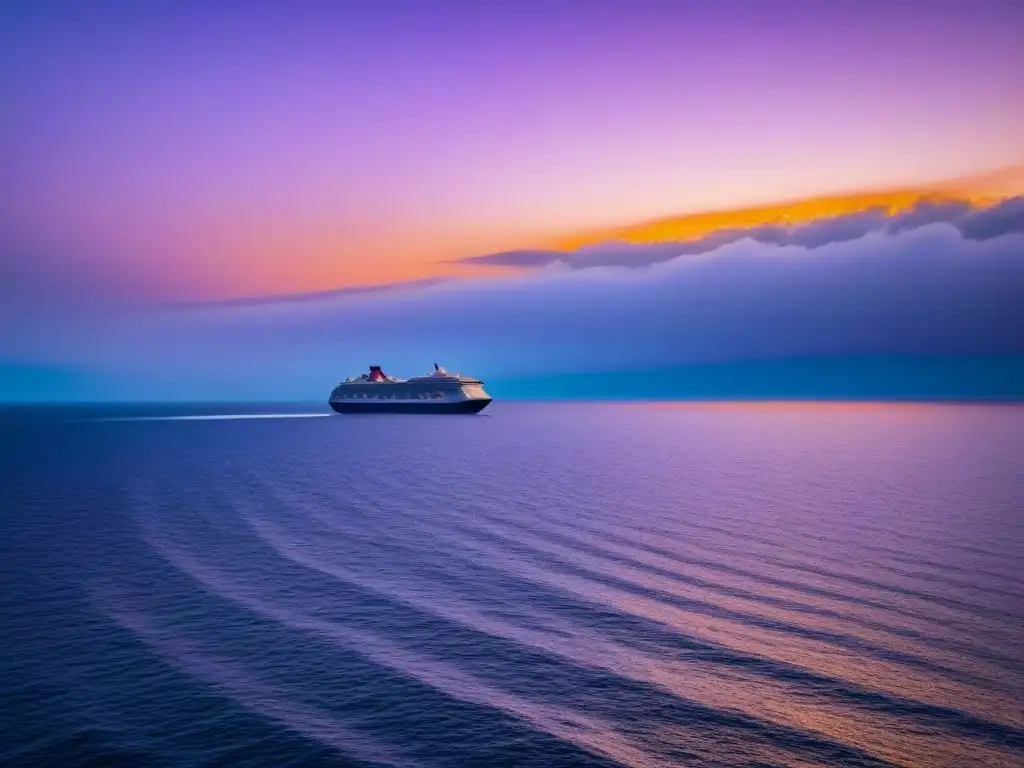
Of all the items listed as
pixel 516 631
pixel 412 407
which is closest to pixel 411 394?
pixel 412 407

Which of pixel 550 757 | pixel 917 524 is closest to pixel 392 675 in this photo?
pixel 550 757

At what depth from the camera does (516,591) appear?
22312 mm

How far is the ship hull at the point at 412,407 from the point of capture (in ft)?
592

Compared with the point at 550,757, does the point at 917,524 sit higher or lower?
lower

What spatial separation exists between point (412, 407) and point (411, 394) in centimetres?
394

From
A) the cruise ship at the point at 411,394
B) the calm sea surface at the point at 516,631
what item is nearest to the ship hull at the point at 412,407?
the cruise ship at the point at 411,394

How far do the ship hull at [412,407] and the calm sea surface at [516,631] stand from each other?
137426 mm

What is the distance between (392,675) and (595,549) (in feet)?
46.2

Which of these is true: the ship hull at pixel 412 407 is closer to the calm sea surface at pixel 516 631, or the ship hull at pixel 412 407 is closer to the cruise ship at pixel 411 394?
the cruise ship at pixel 411 394

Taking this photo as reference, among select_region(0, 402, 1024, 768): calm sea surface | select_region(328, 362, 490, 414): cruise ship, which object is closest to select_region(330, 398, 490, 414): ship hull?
select_region(328, 362, 490, 414): cruise ship

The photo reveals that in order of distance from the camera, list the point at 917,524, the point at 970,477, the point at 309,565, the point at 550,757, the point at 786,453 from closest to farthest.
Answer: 1. the point at 550,757
2. the point at 309,565
3. the point at 917,524
4. the point at 970,477
5. the point at 786,453

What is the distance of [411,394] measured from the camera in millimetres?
184250

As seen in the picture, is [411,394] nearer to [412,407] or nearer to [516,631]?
[412,407]

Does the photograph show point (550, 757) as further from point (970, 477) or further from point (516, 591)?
point (970, 477)
